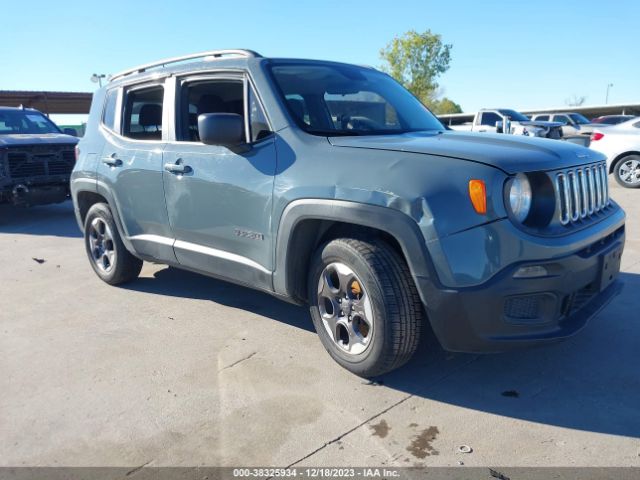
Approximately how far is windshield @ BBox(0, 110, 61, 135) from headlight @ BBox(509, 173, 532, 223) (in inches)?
359

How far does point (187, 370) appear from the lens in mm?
3363

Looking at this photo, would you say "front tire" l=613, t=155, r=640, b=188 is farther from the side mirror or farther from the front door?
the side mirror

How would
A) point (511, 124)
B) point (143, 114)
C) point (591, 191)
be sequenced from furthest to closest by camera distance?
point (511, 124) → point (143, 114) → point (591, 191)

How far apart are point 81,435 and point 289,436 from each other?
41.1 inches

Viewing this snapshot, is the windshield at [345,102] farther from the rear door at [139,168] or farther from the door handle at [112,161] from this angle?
the door handle at [112,161]

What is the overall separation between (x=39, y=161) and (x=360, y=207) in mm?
7542

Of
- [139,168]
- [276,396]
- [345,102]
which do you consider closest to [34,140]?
[139,168]

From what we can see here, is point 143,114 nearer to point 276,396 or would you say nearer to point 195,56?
point 195,56

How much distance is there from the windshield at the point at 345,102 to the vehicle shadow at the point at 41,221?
17.1ft

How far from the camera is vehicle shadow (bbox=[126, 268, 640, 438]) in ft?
8.99

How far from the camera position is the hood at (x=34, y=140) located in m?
8.34

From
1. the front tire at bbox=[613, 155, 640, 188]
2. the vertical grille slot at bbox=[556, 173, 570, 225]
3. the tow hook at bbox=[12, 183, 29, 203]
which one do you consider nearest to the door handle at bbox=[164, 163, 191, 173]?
the vertical grille slot at bbox=[556, 173, 570, 225]

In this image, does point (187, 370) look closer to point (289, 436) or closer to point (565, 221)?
point (289, 436)

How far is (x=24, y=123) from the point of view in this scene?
9.59 meters
